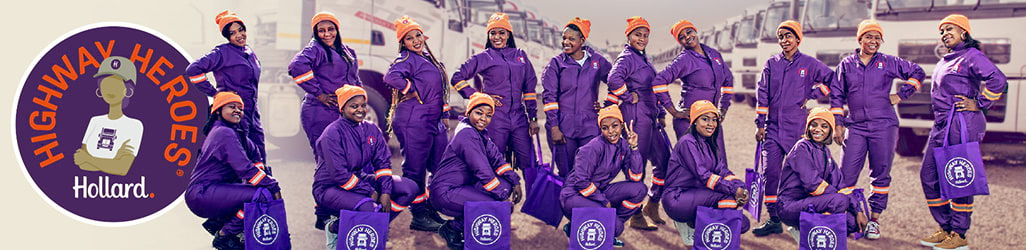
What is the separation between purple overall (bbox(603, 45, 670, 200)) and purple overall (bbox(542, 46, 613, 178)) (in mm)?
160

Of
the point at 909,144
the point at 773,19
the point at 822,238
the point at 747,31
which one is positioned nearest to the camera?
the point at 822,238

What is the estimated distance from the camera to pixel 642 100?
17.4ft

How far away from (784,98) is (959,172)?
3.93 feet

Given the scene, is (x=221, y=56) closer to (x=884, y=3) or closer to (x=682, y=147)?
(x=682, y=147)

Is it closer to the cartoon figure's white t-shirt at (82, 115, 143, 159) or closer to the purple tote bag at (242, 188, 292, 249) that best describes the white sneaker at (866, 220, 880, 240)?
the purple tote bag at (242, 188, 292, 249)

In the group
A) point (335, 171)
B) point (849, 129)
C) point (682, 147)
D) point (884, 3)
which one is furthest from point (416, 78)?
point (884, 3)

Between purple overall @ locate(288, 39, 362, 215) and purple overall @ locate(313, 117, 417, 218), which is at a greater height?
purple overall @ locate(288, 39, 362, 215)

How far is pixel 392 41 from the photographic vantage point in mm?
7879

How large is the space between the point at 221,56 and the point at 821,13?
7366 mm

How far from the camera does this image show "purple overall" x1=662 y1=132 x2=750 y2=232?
14.3ft

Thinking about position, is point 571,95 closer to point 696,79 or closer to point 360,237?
point 696,79

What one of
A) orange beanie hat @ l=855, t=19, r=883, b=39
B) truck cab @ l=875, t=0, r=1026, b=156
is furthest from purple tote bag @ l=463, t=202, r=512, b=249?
truck cab @ l=875, t=0, r=1026, b=156

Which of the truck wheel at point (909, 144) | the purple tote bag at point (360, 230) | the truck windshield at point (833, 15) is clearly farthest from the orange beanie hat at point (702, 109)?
the truck wheel at point (909, 144)

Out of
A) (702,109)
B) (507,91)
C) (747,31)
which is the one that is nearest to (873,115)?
(702,109)
